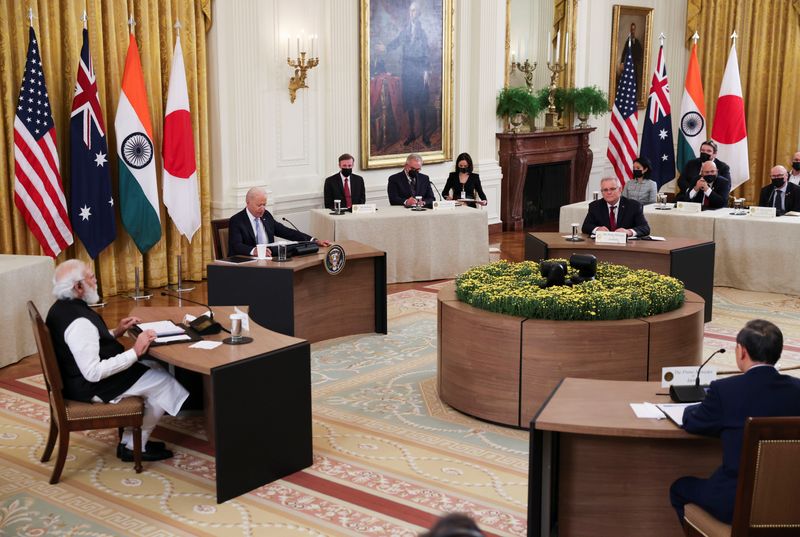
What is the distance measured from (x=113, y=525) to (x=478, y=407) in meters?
2.44

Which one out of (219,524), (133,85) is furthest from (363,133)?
(219,524)

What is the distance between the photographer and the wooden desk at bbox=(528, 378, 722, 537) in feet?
13.1

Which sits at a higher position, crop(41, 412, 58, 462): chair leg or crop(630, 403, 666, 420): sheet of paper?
crop(630, 403, 666, 420): sheet of paper

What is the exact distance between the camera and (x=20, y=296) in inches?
288

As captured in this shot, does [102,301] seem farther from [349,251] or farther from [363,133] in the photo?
[363,133]

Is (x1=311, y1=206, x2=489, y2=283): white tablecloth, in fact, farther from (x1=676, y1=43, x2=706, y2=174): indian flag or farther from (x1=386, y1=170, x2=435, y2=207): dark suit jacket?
(x1=676, y1=43, x2=706, y2=174): indian flag

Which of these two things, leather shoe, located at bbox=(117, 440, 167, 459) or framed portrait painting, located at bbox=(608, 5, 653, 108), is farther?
framed portrait painting, located at bbox=(608, 5, 653, 108)

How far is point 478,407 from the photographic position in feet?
19.7

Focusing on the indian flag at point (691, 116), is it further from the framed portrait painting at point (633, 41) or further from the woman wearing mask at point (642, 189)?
the woman wearing mask at point (642, 189)

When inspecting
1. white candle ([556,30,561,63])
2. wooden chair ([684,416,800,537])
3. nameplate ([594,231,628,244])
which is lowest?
wooden chair ([684,416,800,537])

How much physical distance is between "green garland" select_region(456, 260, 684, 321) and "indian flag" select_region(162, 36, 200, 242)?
14.5 ft

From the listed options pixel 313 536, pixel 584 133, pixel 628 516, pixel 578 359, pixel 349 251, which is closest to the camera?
pixel 628 516

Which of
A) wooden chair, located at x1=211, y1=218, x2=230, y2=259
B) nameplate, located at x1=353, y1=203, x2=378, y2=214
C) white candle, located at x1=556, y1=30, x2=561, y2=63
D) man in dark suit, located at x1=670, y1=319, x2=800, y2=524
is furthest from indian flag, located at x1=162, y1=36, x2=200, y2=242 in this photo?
white candle, located at x1=556, y1=30, x2=561, y2=63

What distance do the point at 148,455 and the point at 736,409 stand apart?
335cm
